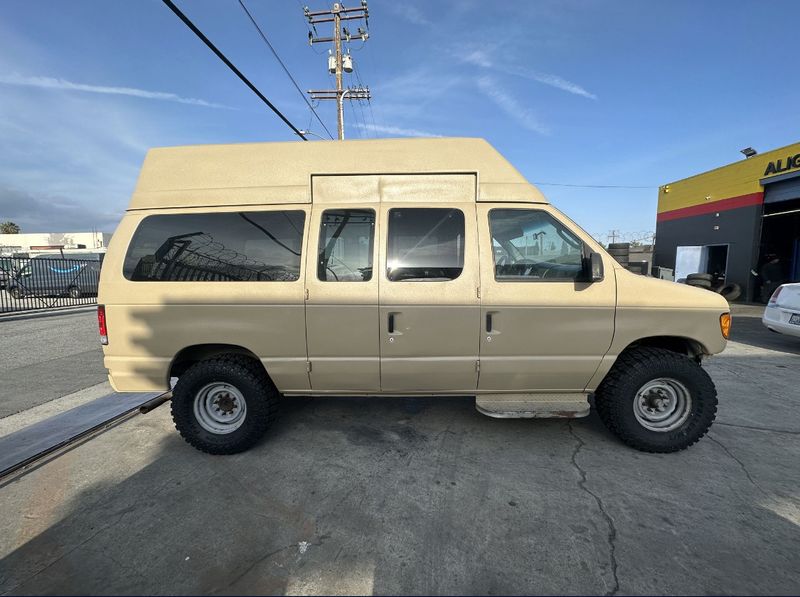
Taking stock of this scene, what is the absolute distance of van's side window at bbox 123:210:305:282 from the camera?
3.05 meters

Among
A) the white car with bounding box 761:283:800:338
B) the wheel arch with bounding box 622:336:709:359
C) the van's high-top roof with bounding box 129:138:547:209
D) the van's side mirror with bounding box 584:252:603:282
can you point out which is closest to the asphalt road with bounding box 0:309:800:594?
the wheel arch with bounding box 622:336:709:359

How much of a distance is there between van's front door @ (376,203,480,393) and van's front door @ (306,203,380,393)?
0.11 m

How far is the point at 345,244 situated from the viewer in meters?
3.07

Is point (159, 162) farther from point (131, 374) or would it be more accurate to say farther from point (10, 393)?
point (10, 393)

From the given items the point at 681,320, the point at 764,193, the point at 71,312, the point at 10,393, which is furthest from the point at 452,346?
the point at 764,193

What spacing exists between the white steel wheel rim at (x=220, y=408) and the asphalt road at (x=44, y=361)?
111 inches

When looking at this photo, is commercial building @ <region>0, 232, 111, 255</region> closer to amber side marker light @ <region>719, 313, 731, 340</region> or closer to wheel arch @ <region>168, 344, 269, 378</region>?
wheel arch @ <region>168, 344, 269, 378</region>

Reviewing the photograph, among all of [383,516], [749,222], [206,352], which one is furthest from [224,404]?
[749,222]

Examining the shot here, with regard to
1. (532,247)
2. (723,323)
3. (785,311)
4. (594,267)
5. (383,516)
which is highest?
(532,247)

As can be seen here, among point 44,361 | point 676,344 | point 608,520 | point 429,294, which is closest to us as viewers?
point 608,520

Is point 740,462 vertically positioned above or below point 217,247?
below

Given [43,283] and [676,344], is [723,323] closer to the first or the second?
[676,344]

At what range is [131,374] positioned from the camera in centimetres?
316

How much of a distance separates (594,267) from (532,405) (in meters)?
1.28
